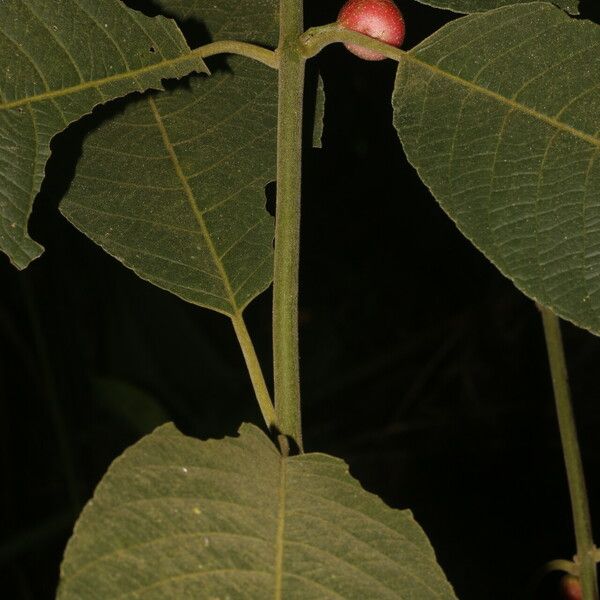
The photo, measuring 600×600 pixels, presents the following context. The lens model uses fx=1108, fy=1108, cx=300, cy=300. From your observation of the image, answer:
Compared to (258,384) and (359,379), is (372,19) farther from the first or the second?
(359,379)

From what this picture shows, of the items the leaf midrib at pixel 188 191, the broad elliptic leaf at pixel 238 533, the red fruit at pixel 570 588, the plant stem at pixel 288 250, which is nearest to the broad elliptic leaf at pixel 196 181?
the leaf midrib at pixel 188 191

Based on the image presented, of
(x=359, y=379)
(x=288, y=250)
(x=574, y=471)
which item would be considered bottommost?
(x=359, y=379)

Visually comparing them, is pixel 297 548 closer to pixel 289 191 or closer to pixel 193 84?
pixel 289 191

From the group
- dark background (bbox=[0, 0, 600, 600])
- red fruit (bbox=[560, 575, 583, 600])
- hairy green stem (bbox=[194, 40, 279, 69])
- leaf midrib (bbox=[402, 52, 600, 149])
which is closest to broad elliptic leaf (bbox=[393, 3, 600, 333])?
leaf midrib (bbox=[402, 52, 600, 149])

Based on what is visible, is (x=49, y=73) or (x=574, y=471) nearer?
(x=49, y=73)

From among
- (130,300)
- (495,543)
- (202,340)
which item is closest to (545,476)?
(495,543)

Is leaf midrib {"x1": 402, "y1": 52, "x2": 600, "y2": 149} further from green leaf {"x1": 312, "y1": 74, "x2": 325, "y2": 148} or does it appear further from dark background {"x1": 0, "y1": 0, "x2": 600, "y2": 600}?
dark background {"x1": 0, "y1": 0, "x2": 600, "y2": 600}

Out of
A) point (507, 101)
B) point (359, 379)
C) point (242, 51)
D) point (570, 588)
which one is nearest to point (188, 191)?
point (242, 51)
